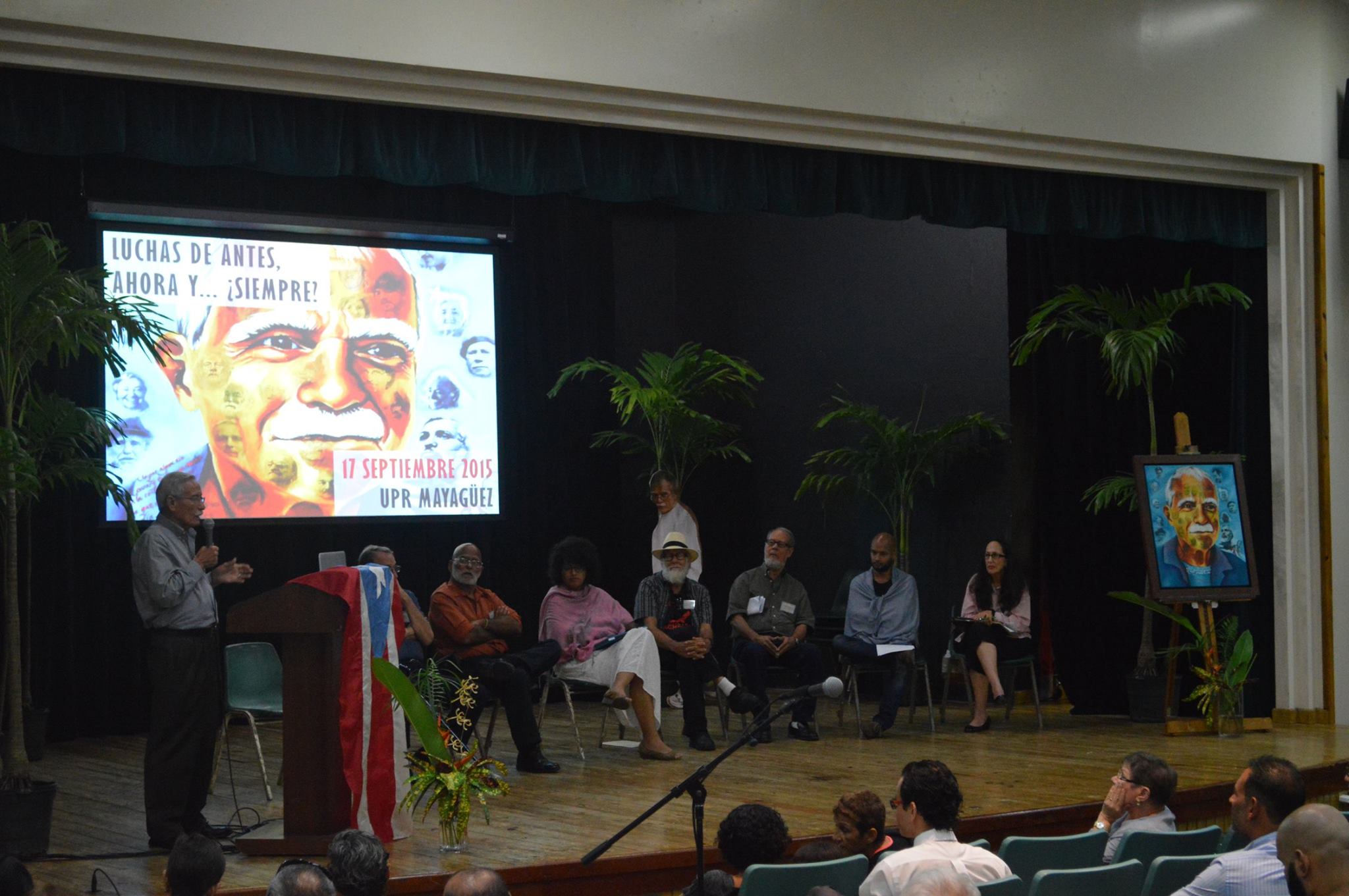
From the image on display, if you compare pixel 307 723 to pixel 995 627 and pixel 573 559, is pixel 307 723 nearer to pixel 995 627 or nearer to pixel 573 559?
pixel 573 559

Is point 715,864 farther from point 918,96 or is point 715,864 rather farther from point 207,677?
point 918,96

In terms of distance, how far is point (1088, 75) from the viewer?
22.5 ft

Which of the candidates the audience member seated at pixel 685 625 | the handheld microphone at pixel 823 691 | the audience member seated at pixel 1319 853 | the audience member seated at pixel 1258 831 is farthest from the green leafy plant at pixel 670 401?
the audience member seated at pixel 1319 853

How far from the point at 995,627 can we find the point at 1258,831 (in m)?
4.16

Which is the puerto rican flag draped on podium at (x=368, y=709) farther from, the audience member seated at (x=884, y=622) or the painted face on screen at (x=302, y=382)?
the painted face on screen at (x=302, y=382)

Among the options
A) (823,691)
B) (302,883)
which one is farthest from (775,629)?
(302,883)

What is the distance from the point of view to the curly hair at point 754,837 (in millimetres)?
3238

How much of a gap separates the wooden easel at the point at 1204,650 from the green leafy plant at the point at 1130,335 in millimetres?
155

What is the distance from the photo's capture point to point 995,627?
294 inches

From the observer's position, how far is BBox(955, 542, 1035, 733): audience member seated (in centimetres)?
743

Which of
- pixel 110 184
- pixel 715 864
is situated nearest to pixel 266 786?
pixel 715 864

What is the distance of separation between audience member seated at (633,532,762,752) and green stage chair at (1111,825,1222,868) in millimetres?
3120

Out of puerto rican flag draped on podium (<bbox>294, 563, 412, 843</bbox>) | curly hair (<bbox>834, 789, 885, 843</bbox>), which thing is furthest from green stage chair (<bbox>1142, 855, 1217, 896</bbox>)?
puerto rican flag draped on podium (<bbox>294, 563, 412, 843</bbox>)

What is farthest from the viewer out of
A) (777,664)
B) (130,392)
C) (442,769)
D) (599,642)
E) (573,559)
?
(130,392)
